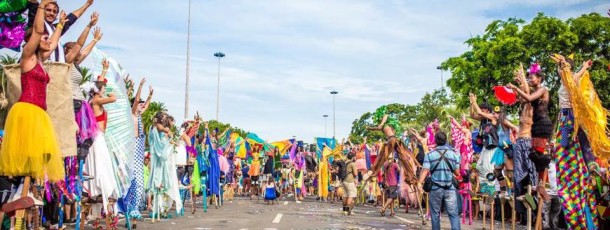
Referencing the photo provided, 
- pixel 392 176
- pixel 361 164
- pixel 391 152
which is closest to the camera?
pixel 391 152

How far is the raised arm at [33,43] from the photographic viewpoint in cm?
608

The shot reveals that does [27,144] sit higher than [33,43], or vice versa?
[33,43]

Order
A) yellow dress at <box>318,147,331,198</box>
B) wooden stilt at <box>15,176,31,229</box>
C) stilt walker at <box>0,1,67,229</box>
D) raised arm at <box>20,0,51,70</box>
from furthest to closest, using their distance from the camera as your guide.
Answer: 1. yellow dress at <box>318,147,331,198</box>
2. raised arm at <box>20,0,51,70</box>
3. stilt walker at <box>0,1,67,229</box>
4. wooden stilt at <box>15,176,31,229</box>

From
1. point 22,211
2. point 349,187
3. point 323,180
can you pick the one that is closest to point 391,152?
point 349,187

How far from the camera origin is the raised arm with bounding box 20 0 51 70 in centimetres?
608

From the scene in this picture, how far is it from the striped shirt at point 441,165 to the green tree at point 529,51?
2594 centimetres

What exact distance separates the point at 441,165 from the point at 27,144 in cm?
616

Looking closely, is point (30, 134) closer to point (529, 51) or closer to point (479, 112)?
point (479, 112)

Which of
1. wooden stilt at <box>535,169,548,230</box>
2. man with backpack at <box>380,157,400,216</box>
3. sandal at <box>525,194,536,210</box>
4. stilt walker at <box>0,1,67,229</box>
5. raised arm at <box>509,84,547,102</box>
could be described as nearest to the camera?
stilt walker at <box>0,1,67,229</box>

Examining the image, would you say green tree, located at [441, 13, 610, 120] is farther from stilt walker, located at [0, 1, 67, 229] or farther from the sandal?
stilt walker, located at [0, 1, 67, 229]

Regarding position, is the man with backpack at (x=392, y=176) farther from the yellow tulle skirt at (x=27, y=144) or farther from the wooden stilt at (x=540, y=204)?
the yellow tulle skirt at (x=27, y=144)

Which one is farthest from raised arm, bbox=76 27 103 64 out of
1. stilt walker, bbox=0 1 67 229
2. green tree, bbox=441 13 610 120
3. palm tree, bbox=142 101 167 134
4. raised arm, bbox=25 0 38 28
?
palm tree, bbox=142 101 167 134

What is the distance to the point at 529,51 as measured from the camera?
1448 inches

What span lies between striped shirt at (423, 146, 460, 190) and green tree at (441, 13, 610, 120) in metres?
25.9
